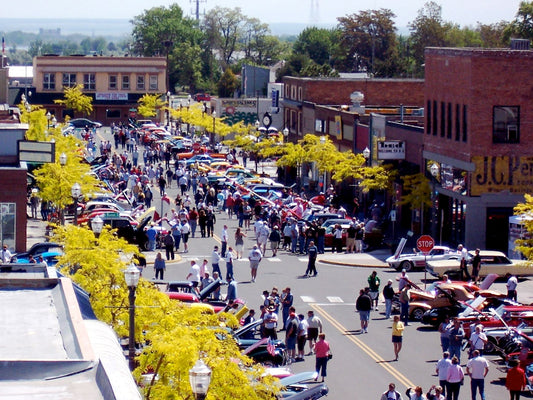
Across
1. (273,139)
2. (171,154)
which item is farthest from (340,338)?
(171,154)

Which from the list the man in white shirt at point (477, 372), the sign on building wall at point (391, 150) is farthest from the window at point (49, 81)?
the man in white shirt at point (477, 372)

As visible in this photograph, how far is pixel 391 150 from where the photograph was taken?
54844 mm

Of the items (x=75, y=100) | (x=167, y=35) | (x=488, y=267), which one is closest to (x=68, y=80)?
(x=75, y=100)

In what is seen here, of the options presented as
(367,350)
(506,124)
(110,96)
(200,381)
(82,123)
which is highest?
(110,96)

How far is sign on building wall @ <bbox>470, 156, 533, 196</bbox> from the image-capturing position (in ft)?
153

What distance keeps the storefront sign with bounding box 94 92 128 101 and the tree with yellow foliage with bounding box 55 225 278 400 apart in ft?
313

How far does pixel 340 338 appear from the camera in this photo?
3106 cm

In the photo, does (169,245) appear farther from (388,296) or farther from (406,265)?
(388,296)

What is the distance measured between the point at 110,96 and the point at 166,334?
105 meters

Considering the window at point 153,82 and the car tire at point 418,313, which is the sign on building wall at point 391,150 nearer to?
the car tire at point 418,313

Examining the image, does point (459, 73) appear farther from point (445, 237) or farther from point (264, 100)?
point (264, 100)

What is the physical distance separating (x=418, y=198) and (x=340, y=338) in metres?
20.3

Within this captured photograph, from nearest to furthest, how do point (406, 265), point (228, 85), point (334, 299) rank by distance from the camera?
1. point (334, 299)
2. point (406, 265)
3. point (228, 85)

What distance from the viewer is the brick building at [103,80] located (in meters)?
120
